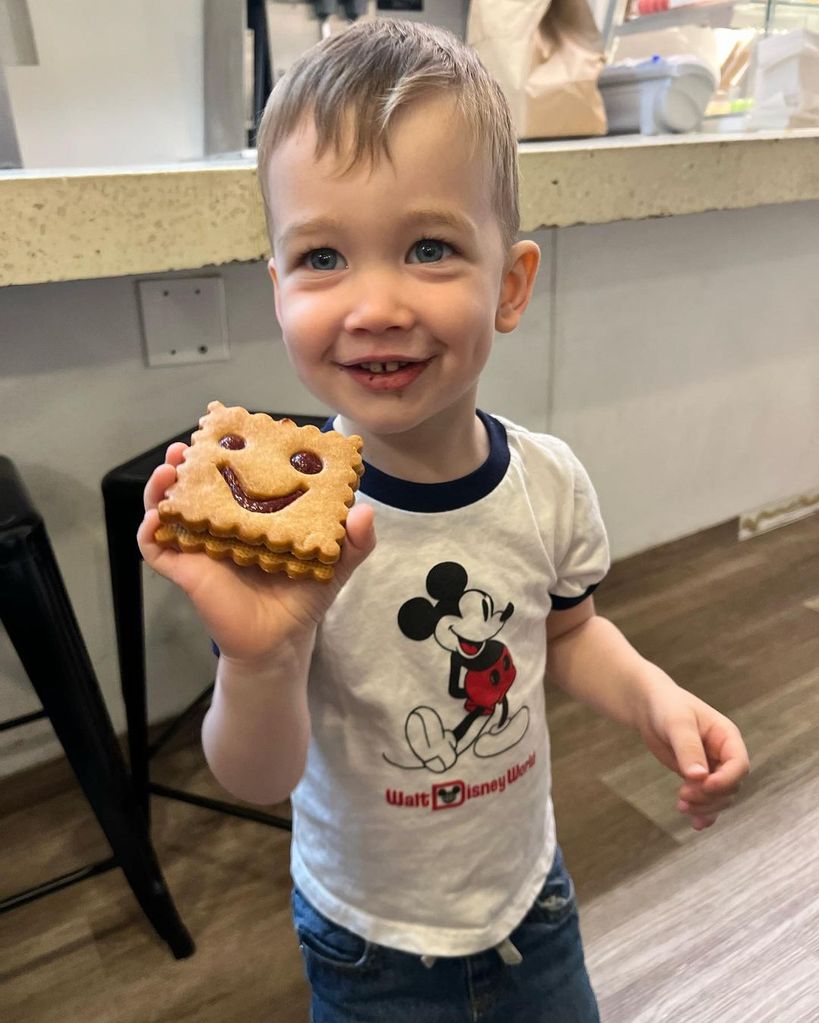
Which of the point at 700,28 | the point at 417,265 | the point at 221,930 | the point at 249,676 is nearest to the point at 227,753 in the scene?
the point at 249,676

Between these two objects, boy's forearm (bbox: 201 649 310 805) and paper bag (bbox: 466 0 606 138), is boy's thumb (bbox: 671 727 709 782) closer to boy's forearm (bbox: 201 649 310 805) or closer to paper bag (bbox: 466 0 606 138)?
boy's forearm (bbox: 201 649 310 805)

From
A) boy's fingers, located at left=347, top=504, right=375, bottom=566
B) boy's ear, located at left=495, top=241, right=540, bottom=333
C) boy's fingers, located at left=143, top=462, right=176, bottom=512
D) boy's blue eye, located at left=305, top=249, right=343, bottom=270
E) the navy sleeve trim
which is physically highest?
boy's blue eye, located at left=305, top=249, right=343, bottom=270

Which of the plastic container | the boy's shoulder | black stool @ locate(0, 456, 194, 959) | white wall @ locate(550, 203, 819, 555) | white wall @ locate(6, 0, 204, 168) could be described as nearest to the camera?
the boy's shoulder

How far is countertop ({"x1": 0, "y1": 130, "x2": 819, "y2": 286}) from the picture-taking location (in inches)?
38.9

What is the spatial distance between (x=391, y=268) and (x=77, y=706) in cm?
68

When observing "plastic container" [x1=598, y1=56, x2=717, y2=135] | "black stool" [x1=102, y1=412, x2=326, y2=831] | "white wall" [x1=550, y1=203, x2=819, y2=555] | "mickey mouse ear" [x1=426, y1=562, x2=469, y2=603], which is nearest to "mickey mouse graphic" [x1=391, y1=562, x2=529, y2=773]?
"mickey mouse ear" [x1=426, y1=562, x2=469, y2=603]

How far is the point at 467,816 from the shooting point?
801 mm

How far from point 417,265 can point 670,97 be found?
124 centimetres

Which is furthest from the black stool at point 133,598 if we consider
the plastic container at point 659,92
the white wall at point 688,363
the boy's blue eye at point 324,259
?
the plastic container at point 659,92

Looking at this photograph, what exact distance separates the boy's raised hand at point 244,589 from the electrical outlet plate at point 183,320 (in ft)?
2.70

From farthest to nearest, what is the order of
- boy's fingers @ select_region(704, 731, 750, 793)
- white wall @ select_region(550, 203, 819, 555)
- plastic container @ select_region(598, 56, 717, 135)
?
1. white wall @ select_region(550, 203, 819, 555)
2. plastic container @ select_region(598, 56, 717, 135)
3. boy's fingers @ select_region(704, 731, 750, 793)

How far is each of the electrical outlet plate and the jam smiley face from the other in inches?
29.0

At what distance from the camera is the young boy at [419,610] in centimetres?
60

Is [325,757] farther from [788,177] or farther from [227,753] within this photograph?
[788,177]
